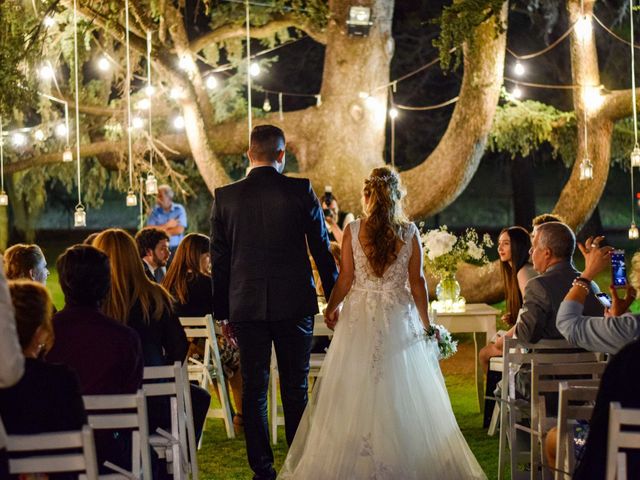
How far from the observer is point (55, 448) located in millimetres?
3189

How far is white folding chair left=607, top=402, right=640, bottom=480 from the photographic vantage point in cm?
330

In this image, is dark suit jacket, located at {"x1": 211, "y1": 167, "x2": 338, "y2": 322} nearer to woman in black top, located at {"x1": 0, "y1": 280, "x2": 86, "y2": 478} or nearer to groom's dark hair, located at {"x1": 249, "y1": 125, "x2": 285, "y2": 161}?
groom's dark hair, located at {"x1": 249, "y1": 125, "x2": 285, "y2": 161}

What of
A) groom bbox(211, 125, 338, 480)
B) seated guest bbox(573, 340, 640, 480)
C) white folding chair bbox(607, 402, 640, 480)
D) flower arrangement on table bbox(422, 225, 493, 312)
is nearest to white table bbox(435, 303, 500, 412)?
flower arrangement on table bbox(422, 225, 493, 312)

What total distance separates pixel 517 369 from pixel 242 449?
2.08 m

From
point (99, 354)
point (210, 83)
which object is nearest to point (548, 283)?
point (99, 354)

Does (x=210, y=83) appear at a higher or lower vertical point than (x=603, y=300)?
higher

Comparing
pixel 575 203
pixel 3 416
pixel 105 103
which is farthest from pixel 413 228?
pixel 105 103

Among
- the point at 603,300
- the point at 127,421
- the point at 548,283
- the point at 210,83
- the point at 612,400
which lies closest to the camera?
the point at 612,400

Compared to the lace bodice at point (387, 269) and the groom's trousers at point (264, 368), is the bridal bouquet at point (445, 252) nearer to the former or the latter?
the lace bodice at point (387, 269)

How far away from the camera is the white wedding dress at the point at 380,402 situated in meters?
5.45

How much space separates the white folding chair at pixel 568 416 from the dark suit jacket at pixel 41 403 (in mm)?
1793

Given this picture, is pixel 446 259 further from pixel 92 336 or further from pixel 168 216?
pixel 92 336

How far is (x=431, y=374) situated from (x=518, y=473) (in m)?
0.65

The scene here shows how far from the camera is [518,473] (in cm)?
570
